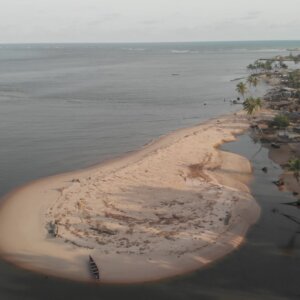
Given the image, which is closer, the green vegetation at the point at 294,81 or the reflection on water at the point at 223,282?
the reflection on water at the point at 223,282

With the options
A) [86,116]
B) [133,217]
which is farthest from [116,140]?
[133,217]

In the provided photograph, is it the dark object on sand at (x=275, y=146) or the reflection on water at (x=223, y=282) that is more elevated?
the dark object on sand at (x=275, y=146)

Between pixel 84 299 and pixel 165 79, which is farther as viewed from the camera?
pixel 165 79

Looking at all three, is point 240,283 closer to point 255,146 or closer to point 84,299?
point 84,299

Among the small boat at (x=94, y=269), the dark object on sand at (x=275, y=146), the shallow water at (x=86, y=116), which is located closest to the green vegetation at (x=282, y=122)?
the dark object on sand at (x=275, y=146)

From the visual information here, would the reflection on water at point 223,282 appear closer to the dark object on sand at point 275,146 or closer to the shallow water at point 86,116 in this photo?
the shallow water at point 86,116

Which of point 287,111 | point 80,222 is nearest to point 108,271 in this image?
point 80,222
